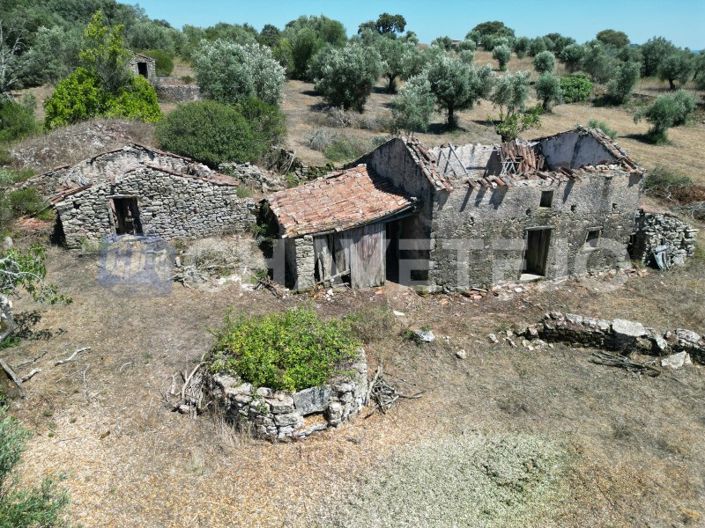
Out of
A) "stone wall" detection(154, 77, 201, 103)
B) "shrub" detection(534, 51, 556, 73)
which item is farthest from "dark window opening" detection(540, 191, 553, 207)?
"shrub" detection(534, 51, 556, 73)

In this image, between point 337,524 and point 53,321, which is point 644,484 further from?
point 53,321

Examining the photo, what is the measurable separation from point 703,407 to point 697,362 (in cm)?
169

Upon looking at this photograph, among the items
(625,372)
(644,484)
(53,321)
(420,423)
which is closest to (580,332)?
(625,372)

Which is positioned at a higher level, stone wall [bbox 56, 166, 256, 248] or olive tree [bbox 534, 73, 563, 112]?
olive tree [bbox 534, 73, 563, 112]

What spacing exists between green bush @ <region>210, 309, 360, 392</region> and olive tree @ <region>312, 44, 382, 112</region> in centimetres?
2669

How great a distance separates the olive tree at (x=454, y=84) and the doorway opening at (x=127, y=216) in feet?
68.3

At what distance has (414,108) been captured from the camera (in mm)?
28453

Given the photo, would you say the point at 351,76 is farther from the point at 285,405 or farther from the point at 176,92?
the point at 285,405

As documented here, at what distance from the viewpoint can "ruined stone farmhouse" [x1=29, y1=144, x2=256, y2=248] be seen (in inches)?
582

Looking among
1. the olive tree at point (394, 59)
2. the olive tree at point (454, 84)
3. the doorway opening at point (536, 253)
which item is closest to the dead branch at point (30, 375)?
the doorway opening at point (536, 253)

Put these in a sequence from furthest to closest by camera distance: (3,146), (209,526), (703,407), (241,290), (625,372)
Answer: (3,146), (241,290), (625,372), (703,407), (209,526)

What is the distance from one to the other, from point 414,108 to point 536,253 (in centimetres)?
1668

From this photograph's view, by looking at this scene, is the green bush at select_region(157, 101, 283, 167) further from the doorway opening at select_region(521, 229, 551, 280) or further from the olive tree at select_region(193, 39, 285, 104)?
the doorway opening at select_region(521, 229, 551, 280)

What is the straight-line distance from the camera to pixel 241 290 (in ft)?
42.6
